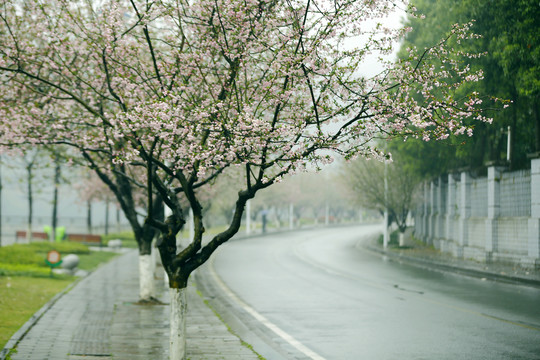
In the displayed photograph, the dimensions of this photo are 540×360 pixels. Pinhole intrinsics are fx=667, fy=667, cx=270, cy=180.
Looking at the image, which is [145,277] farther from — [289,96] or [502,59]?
[502,59]

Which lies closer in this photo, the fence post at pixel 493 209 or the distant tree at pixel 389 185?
the fence post at pixel 493 209

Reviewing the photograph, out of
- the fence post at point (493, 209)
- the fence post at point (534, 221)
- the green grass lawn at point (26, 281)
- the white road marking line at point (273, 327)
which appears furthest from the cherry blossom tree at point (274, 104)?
the fence post at point (493, 209)

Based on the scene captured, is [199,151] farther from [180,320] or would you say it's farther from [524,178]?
[524,178]

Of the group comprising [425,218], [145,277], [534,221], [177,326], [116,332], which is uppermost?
[534,221]

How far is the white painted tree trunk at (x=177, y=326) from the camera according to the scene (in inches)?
345

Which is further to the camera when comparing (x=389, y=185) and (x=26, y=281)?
(x=389, y=185)

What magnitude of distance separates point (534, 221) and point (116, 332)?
17929 millimetres

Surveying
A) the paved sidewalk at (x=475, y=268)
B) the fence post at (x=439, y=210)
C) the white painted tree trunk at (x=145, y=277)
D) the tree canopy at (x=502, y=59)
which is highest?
the tree canopy at (x=502, y=59)

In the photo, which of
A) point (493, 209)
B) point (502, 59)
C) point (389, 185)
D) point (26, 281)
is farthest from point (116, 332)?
point (389, 185)

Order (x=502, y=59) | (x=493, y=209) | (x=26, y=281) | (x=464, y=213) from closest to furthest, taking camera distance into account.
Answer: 1. (x=26, y=281)
2. (x=502, y=59)
3. (x=493, y=209)
4. (x=464, y=213)

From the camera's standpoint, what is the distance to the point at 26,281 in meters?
21.4

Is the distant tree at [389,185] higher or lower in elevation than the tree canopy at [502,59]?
lower

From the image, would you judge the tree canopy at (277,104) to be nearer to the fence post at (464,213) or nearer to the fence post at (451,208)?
the fence post at (464,213)

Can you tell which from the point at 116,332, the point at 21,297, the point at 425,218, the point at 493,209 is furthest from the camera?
the point at 425,218
